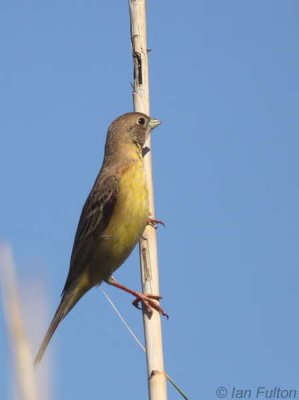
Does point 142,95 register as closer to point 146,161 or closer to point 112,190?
Result: point 146,161

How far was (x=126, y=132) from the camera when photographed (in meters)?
6.73

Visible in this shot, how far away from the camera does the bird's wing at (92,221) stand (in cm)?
625

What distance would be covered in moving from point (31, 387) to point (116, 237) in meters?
4.42

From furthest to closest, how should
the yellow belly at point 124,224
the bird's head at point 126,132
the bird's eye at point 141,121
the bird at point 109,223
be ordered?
the bird's head at point 126,132, the bird's eye at point 141,121, the bird at point 109,223, the yellow belly at point 124,224

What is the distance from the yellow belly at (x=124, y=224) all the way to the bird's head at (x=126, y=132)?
388mm

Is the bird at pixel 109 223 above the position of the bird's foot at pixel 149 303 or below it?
above

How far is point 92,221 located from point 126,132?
1.05 meters

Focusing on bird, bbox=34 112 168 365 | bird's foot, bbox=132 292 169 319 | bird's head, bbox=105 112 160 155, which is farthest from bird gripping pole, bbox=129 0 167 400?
bird's head, bbox=105 112 160 155

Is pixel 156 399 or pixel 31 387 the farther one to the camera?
pixel 156 399

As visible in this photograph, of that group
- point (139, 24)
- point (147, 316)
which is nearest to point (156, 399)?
point (147, 316)

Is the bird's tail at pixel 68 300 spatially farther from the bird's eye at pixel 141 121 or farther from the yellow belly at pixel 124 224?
the bird's eye at pixel 141 121

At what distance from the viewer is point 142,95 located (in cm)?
479

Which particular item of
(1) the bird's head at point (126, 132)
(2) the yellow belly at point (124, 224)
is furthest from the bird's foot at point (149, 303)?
(1) the bird's head at point (126, 132)

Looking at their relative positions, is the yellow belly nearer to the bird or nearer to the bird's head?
the bird
